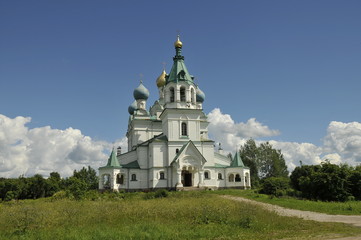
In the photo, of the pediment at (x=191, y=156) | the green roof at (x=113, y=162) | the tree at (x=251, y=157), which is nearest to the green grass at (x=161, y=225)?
the pediment at (x=191, y=156)

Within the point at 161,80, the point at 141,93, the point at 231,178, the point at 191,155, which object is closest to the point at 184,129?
the point at 191,155

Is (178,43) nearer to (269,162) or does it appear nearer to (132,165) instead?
(132,165)

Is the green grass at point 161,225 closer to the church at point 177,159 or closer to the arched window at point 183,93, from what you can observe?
the church at point 177,159

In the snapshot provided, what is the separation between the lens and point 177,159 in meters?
35.4

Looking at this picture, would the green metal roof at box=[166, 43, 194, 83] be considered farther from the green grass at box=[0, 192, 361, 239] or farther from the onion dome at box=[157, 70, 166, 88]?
the green grass at box=[0, 192, 361, 239]

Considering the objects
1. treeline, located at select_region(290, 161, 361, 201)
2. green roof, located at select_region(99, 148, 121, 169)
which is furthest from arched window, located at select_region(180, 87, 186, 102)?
treeline, located at select_region(290, 161, 361, 201)

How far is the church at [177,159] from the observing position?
36.2 meters

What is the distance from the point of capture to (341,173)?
23.9 meters

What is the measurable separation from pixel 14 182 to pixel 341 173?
1866 inches

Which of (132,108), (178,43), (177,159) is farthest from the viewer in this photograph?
(132,108)

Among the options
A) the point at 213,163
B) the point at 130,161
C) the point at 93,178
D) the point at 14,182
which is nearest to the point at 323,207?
the point at 213,163

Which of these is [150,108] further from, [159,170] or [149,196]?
[149,196]

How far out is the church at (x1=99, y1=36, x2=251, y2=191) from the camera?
36.2 metres

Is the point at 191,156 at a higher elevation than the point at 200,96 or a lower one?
lower
